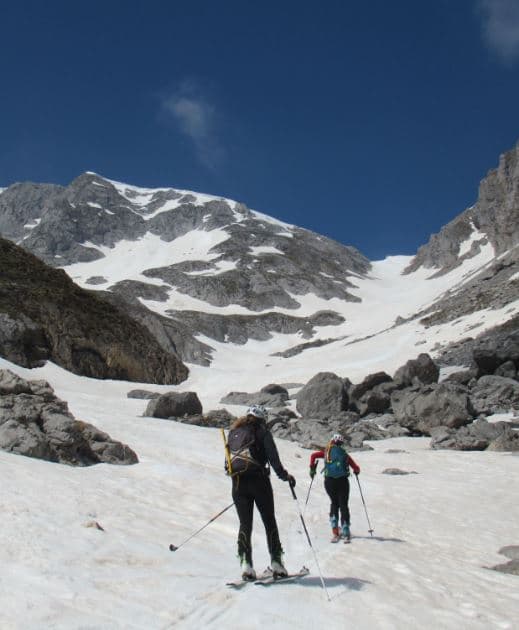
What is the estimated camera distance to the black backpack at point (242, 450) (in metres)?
7.03

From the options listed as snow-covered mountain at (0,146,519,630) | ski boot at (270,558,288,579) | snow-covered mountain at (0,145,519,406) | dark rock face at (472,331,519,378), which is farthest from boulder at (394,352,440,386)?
ski boot at (270,558,288,579)

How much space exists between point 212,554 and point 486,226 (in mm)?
132824

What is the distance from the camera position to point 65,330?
119 ft

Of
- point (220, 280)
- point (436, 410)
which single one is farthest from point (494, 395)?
point (220, 280)

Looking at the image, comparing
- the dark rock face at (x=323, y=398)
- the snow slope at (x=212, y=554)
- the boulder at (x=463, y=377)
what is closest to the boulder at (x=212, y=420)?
the dark rock face at (x=323, y=398)

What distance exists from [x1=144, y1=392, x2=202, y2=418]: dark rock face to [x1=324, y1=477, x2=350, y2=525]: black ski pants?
48.9 feet

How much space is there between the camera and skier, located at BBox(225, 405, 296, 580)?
6832mm

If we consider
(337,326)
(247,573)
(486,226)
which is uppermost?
(486,226)

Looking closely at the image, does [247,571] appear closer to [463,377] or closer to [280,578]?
[280,578]

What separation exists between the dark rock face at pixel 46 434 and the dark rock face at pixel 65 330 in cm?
1704

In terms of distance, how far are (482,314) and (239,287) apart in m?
93.0

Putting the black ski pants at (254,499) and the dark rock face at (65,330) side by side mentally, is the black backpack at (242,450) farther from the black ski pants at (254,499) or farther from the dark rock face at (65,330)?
the dark rock face at (65,330)

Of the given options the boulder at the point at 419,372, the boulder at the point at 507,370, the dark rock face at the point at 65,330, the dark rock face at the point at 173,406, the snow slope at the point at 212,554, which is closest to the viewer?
the snow slope at the point at 212,554

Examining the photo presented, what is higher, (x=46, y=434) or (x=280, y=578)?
(x=46, y=434)
